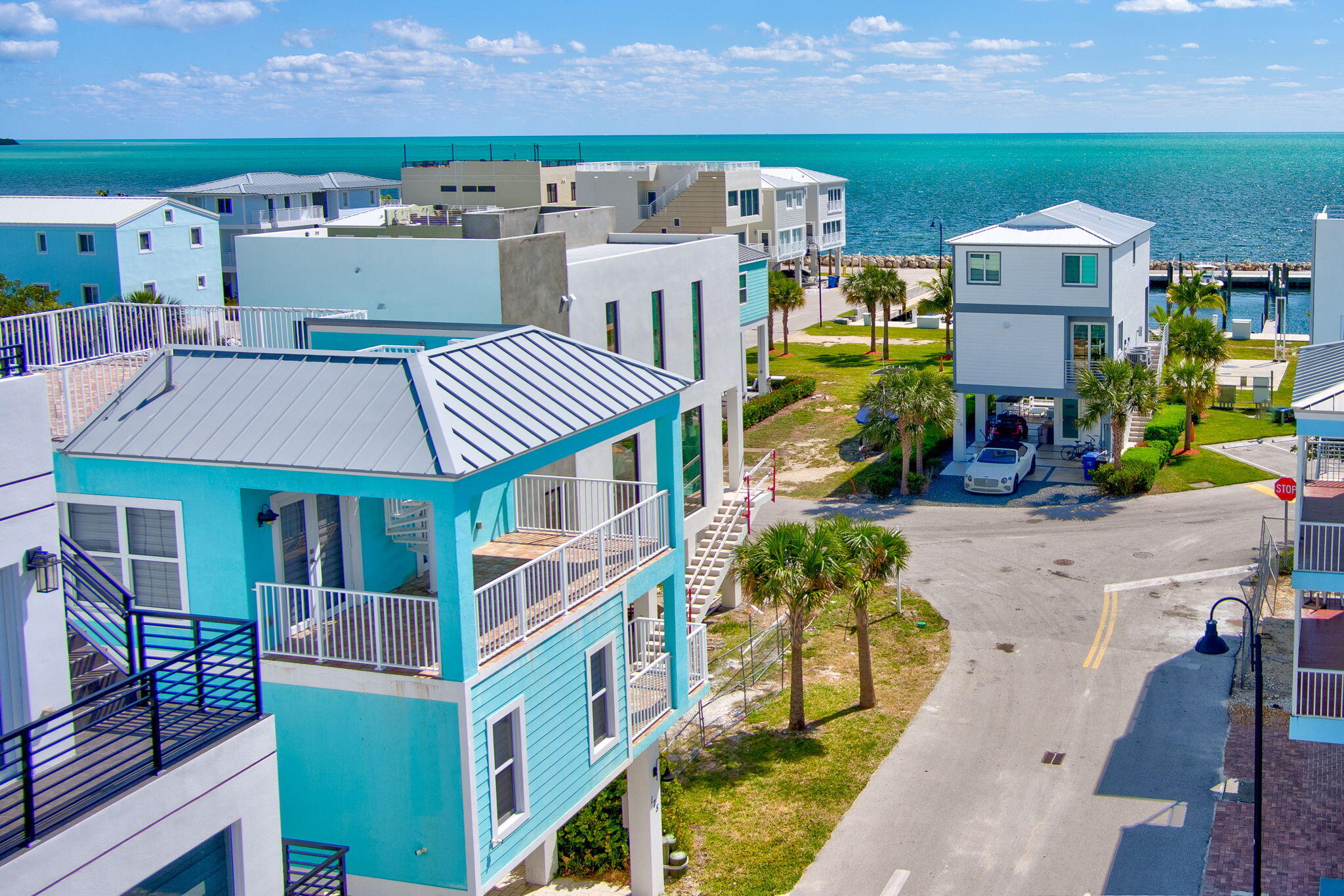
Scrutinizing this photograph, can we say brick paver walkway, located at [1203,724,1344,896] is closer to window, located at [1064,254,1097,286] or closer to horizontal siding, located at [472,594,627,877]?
horizontal siding, located at [472,594,627,877]

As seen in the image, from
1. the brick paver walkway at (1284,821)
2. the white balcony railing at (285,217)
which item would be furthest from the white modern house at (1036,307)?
the white balcony railing at (285,217)

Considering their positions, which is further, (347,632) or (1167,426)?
(1167,426)

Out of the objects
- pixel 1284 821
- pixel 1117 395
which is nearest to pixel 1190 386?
pixel 1117 395

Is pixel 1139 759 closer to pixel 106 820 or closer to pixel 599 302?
pixel 599 302

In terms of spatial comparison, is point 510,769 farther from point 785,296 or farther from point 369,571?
point 785,296

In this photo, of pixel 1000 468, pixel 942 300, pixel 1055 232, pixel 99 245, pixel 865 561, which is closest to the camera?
pixel 865 561

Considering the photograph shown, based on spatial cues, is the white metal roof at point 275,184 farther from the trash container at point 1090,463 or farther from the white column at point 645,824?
the white column at point 645,824

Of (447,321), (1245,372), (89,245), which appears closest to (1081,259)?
(1245,372)
